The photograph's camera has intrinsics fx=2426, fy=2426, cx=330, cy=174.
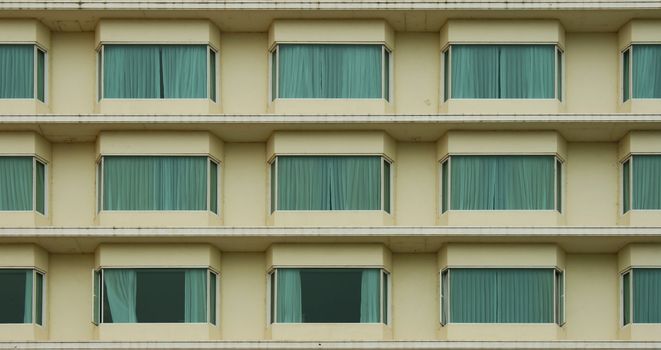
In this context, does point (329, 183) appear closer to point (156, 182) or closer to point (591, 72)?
point (156, 182)

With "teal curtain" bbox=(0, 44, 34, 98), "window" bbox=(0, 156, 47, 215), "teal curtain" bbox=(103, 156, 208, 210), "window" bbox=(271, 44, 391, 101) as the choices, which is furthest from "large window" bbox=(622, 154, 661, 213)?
"teal curtain" bbox=(0, 44, 34, 98)

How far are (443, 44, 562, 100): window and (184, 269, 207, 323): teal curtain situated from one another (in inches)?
307

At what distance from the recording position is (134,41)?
61.9 m

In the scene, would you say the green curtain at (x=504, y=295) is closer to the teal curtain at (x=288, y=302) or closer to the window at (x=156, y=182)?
the teal curtain at (x=288, y=302)

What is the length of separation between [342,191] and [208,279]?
13.3ft

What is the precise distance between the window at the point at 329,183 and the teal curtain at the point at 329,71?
1.68m

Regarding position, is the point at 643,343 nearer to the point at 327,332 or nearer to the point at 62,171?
the point at 327,332

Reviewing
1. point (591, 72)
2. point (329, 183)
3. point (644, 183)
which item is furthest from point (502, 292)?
point (591, 72)

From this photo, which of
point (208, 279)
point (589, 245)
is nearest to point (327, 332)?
point (208, 279)

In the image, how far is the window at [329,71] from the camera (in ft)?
203

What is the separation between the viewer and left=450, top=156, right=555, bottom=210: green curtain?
61.2 m

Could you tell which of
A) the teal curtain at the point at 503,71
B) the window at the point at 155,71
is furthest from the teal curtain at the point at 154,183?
the teal curtain at the point at 503,71

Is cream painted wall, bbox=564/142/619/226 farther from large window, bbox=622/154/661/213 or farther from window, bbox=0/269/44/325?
window, bbox=0/269/44/325

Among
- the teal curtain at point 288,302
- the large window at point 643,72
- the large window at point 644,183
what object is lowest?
the teal curtain at point 288,302
